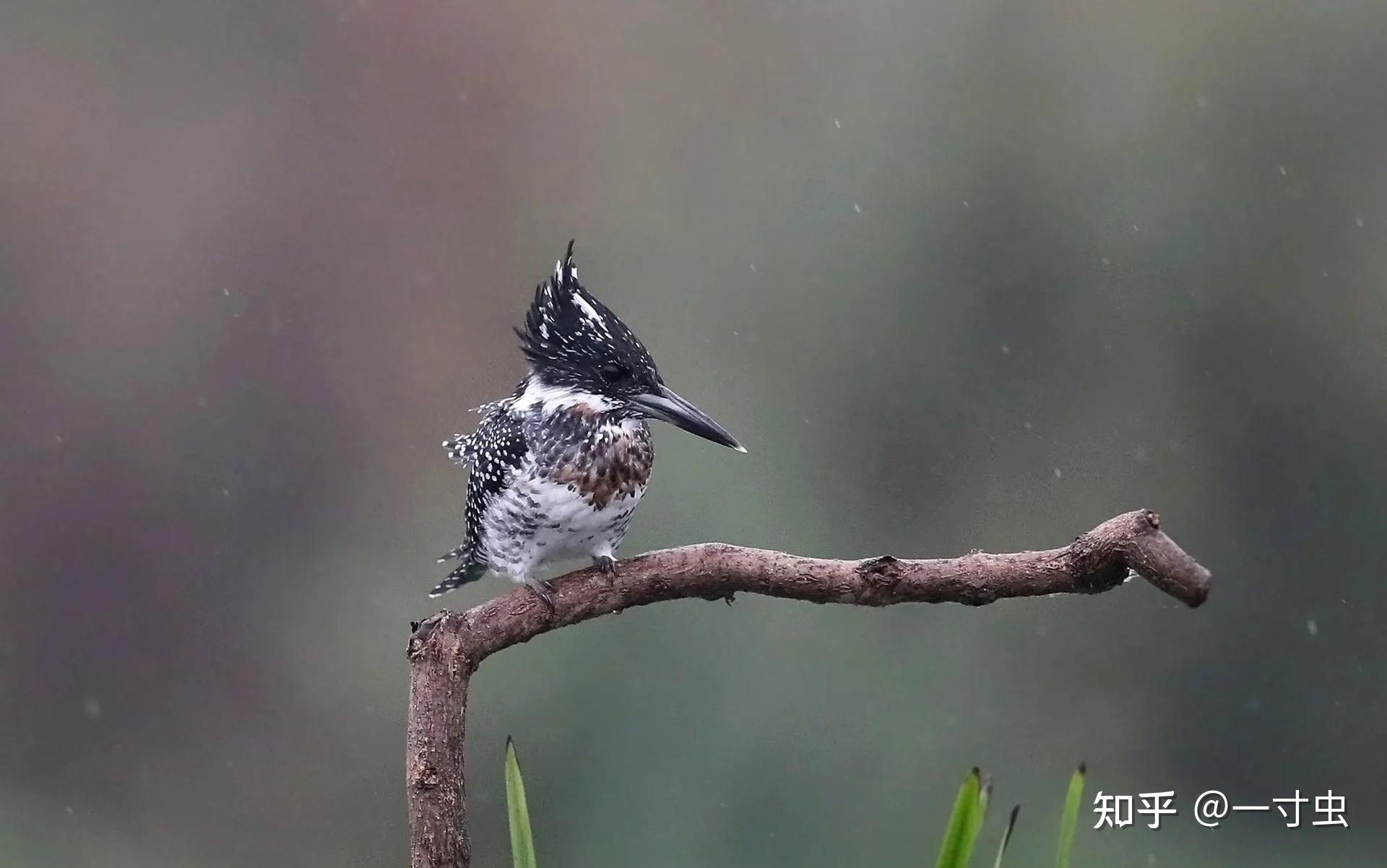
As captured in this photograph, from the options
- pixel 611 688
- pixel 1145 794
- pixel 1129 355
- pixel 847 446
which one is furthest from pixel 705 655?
pixel 1129 355

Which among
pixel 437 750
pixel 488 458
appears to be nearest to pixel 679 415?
pixel 488 458

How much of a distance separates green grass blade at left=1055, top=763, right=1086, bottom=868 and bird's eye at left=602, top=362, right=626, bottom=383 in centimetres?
64

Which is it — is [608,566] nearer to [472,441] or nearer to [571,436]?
[571,436]

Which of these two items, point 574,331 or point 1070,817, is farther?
point 574,331

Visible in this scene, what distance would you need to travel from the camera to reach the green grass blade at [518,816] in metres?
1.32

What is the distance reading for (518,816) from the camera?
1.34 m

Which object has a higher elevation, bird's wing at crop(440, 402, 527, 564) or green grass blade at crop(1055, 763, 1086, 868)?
bird's wing at crop(440, 402, 527, 564)

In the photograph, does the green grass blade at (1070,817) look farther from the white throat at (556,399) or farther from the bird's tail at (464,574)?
the bird's tail at (464,574)

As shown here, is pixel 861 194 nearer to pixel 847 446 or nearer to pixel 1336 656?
pixel 847 446

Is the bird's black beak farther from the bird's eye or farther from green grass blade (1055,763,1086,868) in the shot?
green grass blade (1055,763,1086,868)

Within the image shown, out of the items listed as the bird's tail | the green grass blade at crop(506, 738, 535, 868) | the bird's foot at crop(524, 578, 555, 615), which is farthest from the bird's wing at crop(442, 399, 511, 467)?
the green grass blade at crop(506, 738, 535, 868)

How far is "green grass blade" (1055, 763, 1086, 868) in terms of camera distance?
3.87 ft

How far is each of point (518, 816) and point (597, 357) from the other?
0.50 metres

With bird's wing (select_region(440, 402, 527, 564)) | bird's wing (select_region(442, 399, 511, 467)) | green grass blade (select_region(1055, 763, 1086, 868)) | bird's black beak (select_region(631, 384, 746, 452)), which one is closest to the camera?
green grass blade (select_region(1055, 763, 1086, 868))
